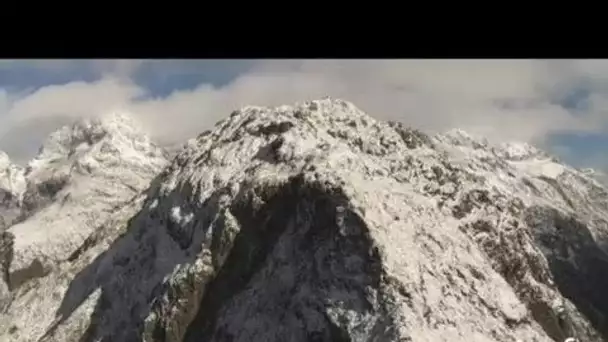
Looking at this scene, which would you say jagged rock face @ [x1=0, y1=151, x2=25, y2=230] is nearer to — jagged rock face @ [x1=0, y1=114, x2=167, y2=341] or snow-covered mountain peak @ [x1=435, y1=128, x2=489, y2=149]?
jagged rock face @ [x1=0, y1=114, x2=167, y2=341]

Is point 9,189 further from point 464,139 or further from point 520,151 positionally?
point 520,151

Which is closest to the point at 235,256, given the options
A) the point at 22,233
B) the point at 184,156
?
the point at 184,156

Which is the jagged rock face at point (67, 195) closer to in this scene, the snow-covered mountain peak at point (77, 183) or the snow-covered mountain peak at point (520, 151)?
the snow-covered mountain peak at point (77, 183)

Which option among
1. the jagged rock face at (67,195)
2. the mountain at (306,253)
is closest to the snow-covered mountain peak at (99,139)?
the jagged rock face at (67,195)

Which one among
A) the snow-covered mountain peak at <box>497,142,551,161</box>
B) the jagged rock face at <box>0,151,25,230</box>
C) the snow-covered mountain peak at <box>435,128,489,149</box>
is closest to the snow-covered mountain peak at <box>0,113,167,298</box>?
the jagged rock face at <box>0,151,25,230</box>
